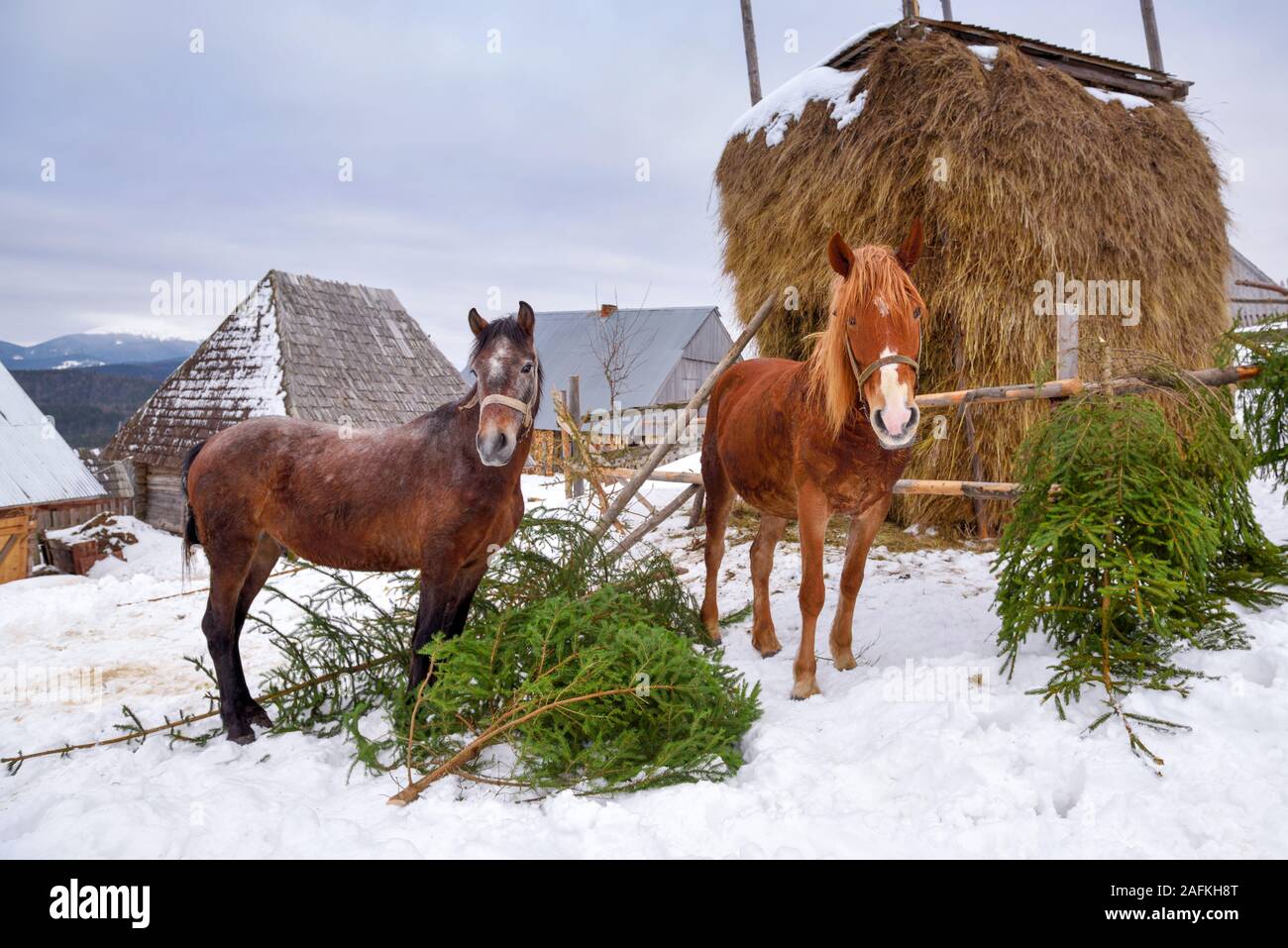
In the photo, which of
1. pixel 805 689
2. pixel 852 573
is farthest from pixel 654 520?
pixel 805 689

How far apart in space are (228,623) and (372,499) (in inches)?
37.3

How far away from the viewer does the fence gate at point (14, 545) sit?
9.51 meters

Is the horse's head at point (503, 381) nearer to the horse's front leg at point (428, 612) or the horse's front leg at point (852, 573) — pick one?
the horse's front leg at point (428, 612)

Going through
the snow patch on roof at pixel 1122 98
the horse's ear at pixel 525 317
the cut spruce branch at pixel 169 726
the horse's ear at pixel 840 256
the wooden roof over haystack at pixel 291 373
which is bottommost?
the cut spruce branch at pixel 169 726

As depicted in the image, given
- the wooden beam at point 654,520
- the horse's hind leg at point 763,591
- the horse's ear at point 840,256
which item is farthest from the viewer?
the wooden beam at point 654,520

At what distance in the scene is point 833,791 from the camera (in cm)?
227

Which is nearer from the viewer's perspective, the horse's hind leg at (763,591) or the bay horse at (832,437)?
the bay horse at (832,437)

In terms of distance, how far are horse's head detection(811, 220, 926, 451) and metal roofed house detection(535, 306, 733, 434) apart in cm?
1576

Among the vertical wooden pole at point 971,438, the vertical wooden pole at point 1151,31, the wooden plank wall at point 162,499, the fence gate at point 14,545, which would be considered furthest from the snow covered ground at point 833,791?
the wooden plank wall at point 162,499

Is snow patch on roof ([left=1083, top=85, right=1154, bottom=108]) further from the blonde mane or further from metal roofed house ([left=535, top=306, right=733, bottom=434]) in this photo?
metal roofed house ([left=535, top=306, right=733, bottom=434])

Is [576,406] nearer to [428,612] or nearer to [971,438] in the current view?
[971,438]

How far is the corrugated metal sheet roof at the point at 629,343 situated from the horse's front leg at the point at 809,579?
15.5m

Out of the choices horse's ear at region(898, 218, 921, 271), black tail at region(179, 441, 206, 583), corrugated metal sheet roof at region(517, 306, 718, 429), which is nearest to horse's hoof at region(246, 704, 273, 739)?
black tail at region(179, 441, 206, 583)

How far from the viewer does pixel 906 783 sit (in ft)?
7.52
